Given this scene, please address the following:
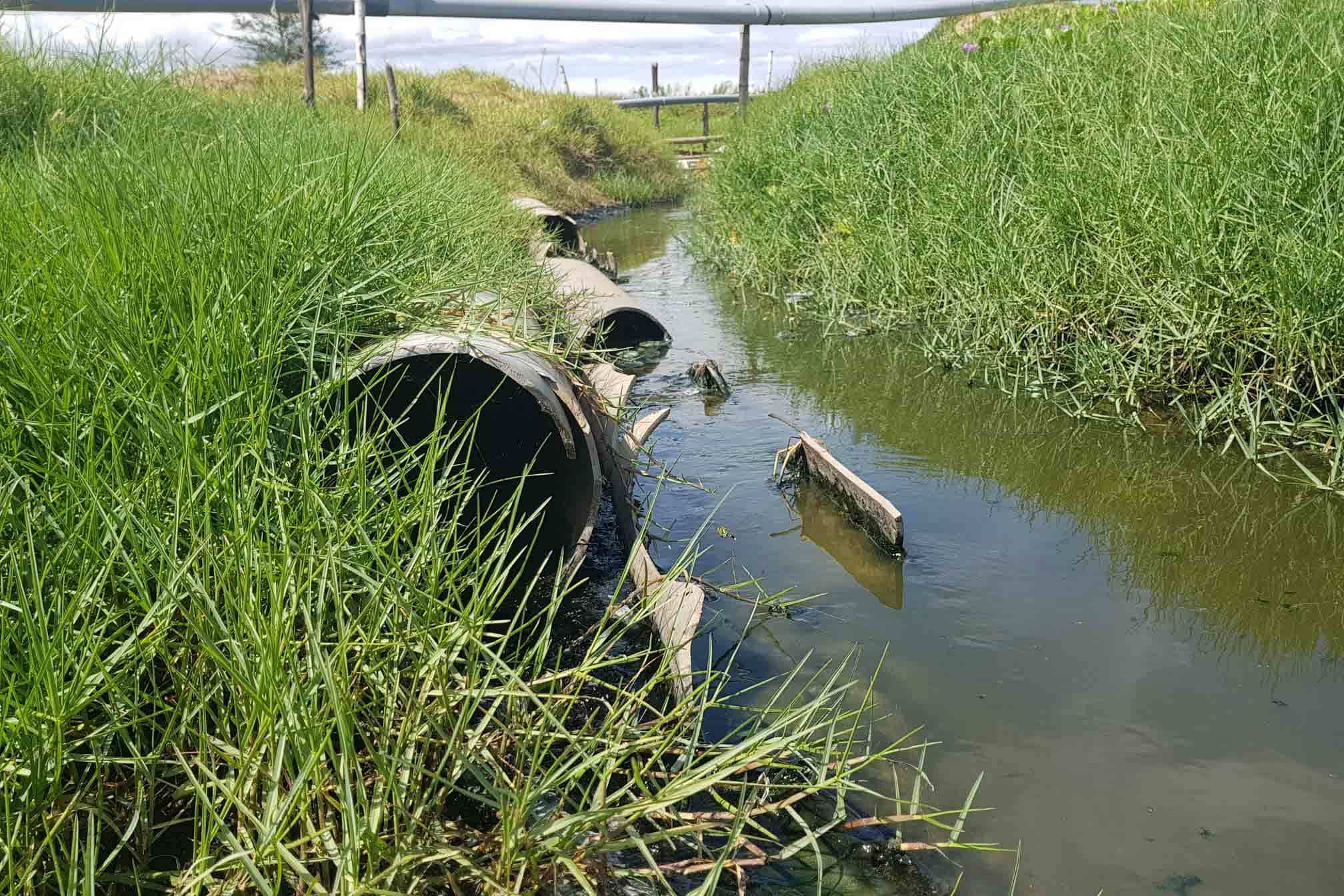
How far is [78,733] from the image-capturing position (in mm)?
2025

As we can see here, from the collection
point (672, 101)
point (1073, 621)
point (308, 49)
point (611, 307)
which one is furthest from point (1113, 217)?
point (672, 101)

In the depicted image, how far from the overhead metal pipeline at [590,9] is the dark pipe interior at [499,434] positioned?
32.5 ft

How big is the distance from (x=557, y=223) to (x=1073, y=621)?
887 centimetres

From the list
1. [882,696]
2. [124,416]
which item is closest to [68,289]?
[124,416]

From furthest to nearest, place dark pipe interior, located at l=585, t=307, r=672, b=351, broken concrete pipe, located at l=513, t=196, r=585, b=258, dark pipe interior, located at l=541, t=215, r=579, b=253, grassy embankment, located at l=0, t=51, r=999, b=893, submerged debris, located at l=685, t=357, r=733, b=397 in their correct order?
dark pipe interior, located at l=541, t=215, r=579, b=253, broken concrete pipe, located at l=513, t=196, r=585, b=258, dark pipe interior, located at l=585, t=307, r=672, b=351, submerged debris, located at l=685, t=357, r=733, b=397, grassy embankment, located at l=0, t=51, r=999, b=893

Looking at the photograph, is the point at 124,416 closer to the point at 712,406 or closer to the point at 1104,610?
the point at 1104,610

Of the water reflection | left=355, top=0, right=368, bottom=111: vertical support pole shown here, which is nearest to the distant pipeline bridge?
left=355, top=0, right=368, bottom=111: vertical support pole

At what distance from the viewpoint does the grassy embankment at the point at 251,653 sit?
1.89m

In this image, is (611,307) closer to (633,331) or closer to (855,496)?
(633,331)

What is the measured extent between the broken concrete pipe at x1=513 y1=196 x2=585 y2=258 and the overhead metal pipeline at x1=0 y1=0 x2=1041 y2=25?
16.5ft

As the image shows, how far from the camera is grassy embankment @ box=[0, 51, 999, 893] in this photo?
189 centimetres

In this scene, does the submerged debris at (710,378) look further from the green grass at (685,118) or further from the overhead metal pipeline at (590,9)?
the green grass at (685,118)

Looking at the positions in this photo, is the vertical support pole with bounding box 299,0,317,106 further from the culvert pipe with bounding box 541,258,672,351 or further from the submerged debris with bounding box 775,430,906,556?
the submerged debris with bounding box 775,430,906,556

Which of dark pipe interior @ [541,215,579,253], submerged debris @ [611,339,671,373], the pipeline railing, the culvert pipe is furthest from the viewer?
the pipeline railing
